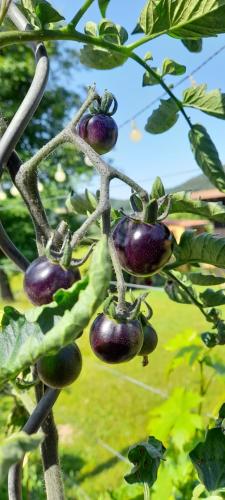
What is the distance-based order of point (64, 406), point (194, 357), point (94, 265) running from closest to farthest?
point (94, 265)
point (194, 357)
point (64, 406)

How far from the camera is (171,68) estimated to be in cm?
50

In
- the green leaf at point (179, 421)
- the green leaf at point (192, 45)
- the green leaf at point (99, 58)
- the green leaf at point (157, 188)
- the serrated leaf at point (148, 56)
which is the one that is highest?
the green leaf at point (99, 58)

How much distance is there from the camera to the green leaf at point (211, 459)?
1.42ft

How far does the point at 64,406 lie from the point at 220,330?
9.80 feet

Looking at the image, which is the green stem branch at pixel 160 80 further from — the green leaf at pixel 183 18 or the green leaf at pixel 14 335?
the green leaf at pixel 14 335

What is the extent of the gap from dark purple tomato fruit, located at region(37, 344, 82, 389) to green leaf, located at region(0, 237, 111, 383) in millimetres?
91

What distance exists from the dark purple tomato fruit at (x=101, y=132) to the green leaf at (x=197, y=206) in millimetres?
92

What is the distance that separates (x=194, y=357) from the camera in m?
1.21

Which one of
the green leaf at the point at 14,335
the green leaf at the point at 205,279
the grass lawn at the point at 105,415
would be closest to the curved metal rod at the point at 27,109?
the green leaf at the point at 14,335

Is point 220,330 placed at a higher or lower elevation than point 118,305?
lower

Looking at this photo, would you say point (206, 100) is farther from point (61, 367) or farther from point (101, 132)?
point (61, 367)

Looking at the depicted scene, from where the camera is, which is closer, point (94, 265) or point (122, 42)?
point (94, 265)

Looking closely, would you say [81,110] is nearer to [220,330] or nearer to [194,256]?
[194,256]

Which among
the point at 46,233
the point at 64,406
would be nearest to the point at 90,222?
the point at 46,233
